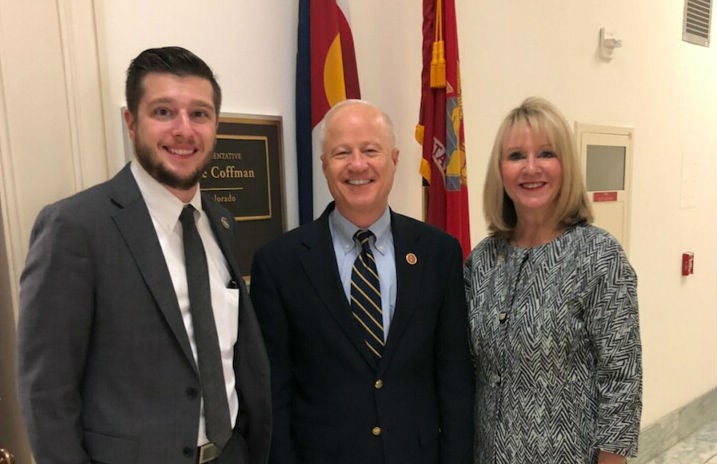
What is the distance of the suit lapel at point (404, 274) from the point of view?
149 centimetres

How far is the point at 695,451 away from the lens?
12.3 ft

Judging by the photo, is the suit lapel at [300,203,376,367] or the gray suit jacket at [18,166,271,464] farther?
the suit lapel at [300,203,376,367]

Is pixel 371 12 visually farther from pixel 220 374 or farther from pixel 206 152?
pixel 220 374

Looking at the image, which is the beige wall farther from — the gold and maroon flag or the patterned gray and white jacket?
the patterned gray and white jacket

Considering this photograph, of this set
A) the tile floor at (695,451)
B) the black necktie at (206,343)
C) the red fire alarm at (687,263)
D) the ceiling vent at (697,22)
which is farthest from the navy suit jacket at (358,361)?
the ceiling vent at (697,22)

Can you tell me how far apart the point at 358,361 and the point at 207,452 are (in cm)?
45

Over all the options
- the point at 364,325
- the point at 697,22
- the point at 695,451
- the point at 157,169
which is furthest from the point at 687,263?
the point at 157,169

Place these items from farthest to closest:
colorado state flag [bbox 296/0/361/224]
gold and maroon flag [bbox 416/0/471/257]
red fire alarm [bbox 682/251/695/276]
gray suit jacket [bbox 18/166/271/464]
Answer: red fire alarm [bbox 682/251/695/276] → gold and maroon flag [bbox 416/0/471/257] → colorado state flag [bbox 296/0/361/224] → gray suit jacket [bbox 18/166/271/464]

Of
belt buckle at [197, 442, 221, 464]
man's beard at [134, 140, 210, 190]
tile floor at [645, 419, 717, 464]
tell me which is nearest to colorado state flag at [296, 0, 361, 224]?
man's beard at [134, 140, 210, 190]

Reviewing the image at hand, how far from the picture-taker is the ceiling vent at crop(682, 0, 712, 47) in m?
3.70

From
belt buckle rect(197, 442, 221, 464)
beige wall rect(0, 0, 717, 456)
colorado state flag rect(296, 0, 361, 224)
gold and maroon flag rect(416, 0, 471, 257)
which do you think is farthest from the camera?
gold and maroon flag rect(416, 0, 471, 257)

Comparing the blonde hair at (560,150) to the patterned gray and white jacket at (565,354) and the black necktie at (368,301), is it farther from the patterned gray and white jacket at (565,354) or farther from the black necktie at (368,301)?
the black necktie at (368,301)

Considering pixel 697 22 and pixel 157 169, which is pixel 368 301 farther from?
pixel 697 22

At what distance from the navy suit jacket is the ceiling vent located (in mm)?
3269
